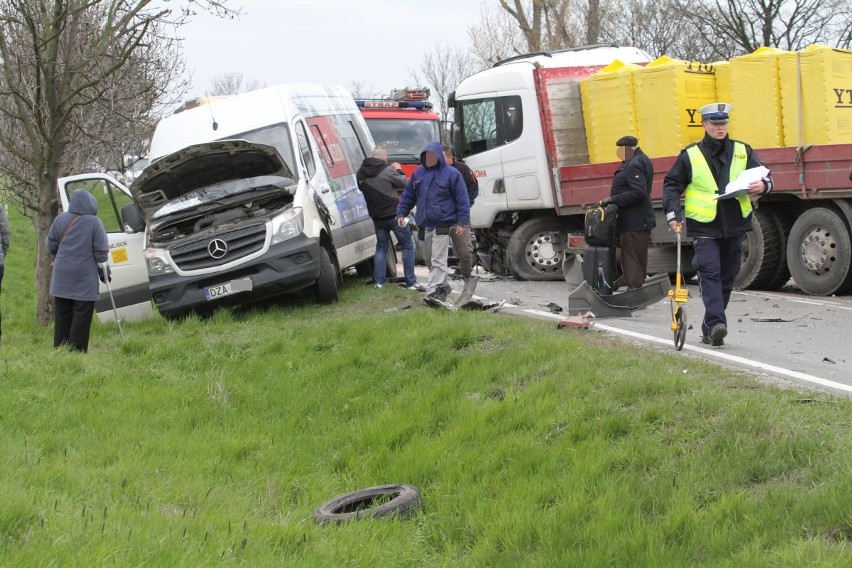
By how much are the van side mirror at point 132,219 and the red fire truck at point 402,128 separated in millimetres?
9733

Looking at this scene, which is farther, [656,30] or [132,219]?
[656,30]

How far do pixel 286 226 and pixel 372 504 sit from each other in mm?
6191

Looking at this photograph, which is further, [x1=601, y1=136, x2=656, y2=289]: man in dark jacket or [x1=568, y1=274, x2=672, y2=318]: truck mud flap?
[x1=601, y1=136, x2=656, y2=289]: man in dark jacket

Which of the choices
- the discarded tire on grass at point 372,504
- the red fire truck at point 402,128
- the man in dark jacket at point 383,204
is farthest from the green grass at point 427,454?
the red fire truck at point 402,128

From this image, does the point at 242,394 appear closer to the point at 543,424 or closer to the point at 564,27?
the point at 543,424

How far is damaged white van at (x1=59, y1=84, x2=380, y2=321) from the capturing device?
36.8ft

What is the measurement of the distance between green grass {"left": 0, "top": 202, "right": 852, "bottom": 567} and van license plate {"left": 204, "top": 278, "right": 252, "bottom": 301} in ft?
5.53

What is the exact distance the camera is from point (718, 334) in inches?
332

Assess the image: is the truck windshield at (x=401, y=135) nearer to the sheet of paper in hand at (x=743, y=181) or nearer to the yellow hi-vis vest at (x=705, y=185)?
the yellow hi-vis vest at (x=705, y=185)

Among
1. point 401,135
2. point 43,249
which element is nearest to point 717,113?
point 43,249

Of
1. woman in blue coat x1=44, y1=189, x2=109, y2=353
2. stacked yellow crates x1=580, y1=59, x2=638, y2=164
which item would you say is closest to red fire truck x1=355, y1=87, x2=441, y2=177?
stacked yellow crates x1=580, y1=59, x2=638, y2=164

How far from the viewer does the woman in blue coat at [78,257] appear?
9.78 meters

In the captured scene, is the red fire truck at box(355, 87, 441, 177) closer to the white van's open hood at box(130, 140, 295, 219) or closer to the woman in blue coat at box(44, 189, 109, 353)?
the white van's open hood at box(130, 140, 295, 219)

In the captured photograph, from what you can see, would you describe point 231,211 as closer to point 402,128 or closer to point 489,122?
point 489,122
